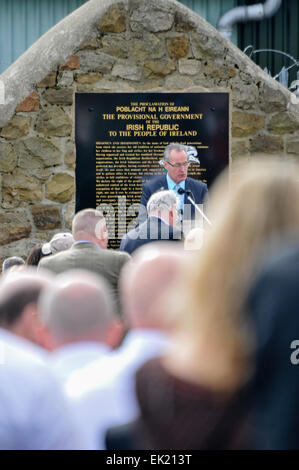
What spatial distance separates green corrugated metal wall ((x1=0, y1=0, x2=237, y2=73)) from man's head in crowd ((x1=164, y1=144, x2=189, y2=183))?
7.00 metres

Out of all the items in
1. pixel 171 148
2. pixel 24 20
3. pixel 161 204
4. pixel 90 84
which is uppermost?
pixel 24 20

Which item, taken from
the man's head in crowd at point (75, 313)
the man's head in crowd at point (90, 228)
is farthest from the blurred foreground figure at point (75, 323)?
the man's head in crowd at point (90, 228)

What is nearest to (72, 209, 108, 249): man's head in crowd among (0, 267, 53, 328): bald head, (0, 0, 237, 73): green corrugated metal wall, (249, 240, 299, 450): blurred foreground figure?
(0, 267, 53, 328): bald head

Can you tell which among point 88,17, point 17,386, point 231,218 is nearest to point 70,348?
point 17,386

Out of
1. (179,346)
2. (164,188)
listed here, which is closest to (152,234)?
(164,188)

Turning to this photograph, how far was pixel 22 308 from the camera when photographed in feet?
4.89

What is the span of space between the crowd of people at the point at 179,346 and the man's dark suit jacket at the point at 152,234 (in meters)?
1.96

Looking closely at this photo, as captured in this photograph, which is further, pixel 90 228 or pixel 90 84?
pixel 90 84

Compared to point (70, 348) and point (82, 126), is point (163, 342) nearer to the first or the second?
point (70, 348)

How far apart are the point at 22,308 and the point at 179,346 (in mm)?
411

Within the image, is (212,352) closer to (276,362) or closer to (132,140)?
(276,362)

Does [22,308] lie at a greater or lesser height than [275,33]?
lesser

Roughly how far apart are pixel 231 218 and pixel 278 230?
0.12 metres

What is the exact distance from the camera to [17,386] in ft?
4.23
